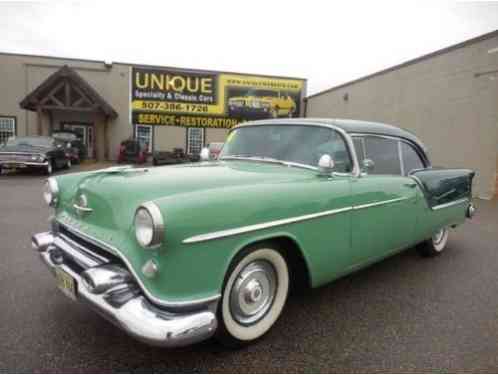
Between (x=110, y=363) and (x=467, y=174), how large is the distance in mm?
4409

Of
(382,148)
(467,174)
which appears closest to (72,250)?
(382,148)

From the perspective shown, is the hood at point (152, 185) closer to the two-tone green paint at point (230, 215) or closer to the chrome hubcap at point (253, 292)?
the two-tone green paint at point (230, 215)

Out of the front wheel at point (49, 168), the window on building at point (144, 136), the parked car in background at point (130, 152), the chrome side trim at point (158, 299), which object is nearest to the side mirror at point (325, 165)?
the chrome side trim at point (158, 299)

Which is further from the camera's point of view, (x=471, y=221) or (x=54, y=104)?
(x=54, y=104)

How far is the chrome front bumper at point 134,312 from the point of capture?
1.68 metres

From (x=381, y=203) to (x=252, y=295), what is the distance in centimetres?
149

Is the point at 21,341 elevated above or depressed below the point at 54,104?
below

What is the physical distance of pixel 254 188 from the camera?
2.20m

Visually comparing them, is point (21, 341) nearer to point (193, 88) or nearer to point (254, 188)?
point (254, 188)

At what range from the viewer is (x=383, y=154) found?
344cm

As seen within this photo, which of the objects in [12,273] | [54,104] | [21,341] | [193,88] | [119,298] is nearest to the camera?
[119,298]

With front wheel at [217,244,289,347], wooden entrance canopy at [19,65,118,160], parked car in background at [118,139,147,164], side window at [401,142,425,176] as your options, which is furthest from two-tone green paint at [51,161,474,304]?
wooden entrance canopy at [19,65,118,160]

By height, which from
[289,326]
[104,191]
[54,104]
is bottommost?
[289,326]

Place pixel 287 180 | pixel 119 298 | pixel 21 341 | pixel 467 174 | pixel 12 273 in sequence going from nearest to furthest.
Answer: pixel 119 298 < pixel 21 341 < pixel 287 180 < pixel 12 273 < pixel 467 174
